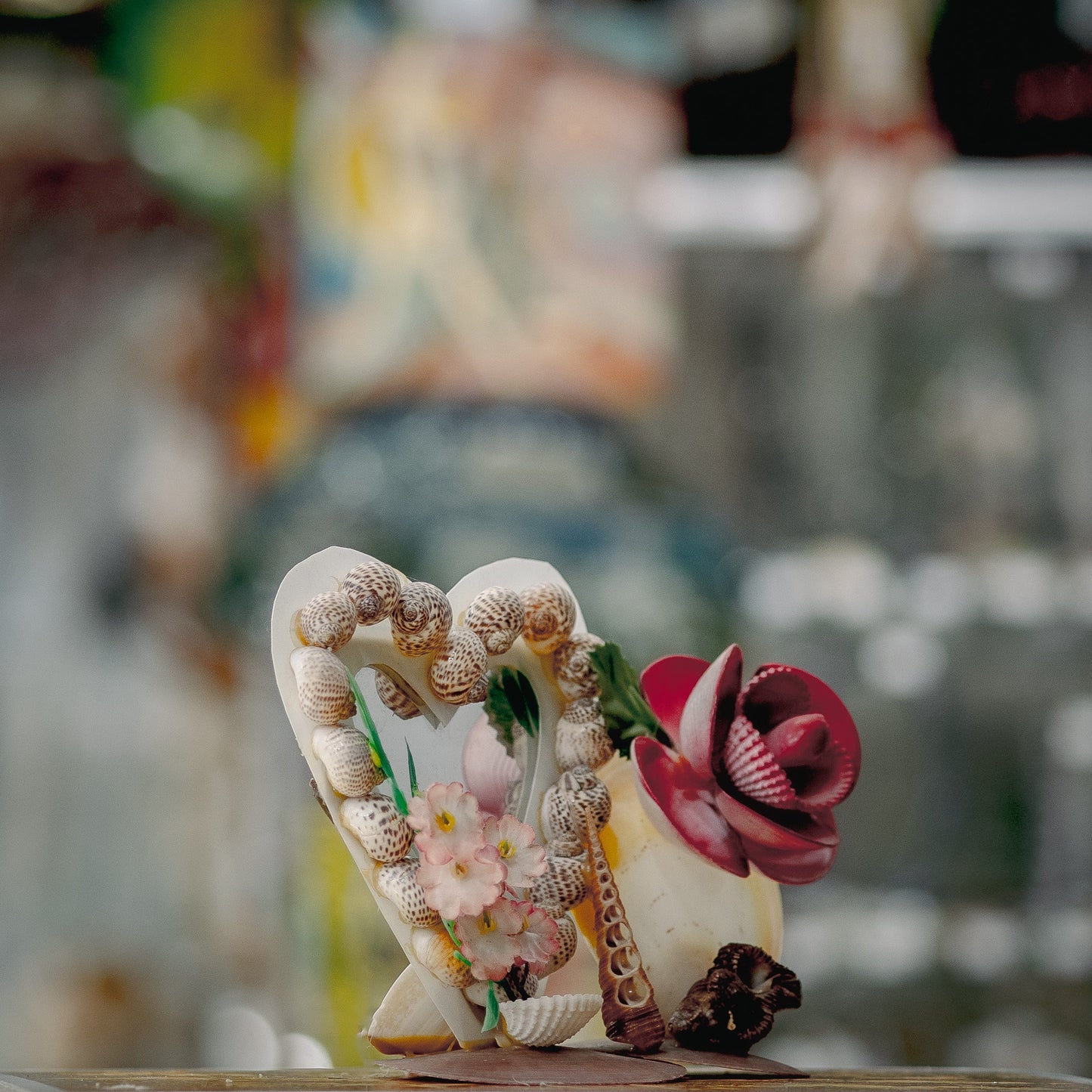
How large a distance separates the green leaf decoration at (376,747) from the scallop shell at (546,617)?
0.06m

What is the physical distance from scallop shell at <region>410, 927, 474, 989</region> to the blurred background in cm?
90

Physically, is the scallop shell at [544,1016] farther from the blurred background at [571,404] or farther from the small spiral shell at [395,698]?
the blurred background at [571,404]

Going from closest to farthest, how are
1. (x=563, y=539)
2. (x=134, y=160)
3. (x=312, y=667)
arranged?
(x=312, y=667) < (x=563, y=539) < (x=134, y=160)

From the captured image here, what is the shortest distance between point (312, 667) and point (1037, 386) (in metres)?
1.39

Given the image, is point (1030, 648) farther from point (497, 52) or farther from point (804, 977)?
point (497, 52)

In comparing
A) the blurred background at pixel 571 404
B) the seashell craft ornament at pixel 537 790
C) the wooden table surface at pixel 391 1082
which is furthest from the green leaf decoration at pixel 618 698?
the blurred background at pixel 571 404

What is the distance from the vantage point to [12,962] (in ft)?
4.99

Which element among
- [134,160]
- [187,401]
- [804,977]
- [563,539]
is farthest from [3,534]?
[804,977]

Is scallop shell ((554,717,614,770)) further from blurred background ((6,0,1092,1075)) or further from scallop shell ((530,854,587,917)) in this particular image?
blurred background ((6,0,1092,1075))

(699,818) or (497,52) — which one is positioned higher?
(497,52)

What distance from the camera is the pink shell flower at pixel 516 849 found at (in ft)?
1.37

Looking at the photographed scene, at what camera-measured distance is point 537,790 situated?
460 millimetres

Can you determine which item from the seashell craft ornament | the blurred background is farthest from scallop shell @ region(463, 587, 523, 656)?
the blurred background

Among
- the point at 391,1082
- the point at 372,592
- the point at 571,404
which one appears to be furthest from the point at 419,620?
the point at 571,404
